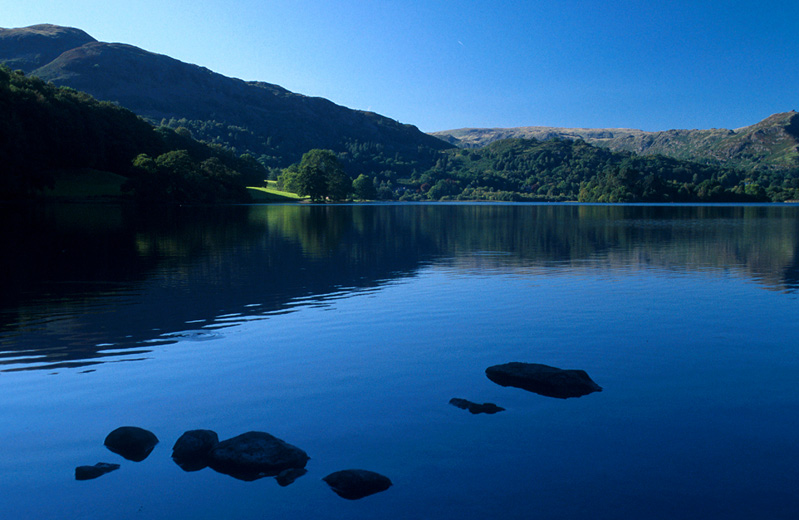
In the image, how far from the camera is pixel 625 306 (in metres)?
28.6

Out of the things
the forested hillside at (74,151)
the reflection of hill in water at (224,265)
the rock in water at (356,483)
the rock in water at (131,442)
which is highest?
the forested hillside at (74,151)

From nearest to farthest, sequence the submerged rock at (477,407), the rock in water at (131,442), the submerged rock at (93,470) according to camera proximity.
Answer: the submerged rock at (93,470) → the rock in water at (131,442) → the submerged rock at (477,407)

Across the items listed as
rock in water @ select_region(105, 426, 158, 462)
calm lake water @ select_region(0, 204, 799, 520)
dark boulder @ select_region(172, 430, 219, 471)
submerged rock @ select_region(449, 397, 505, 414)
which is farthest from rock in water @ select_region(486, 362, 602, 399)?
rock in water @ select_region(105, 426, 158, 462)

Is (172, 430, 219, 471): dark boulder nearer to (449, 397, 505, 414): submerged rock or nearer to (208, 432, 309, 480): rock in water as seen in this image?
(208, 432, 309, 480): rock in water

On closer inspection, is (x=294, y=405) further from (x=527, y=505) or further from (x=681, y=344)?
(x=681, y=344)

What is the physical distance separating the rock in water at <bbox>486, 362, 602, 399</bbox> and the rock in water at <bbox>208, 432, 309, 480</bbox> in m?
7.05

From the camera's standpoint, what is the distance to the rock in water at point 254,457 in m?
11.5

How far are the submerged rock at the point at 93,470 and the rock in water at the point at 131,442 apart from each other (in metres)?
0.46

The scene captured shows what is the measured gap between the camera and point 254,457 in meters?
11.6

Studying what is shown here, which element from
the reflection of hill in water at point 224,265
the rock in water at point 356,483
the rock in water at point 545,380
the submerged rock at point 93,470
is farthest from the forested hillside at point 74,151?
the rock in water at point 356,483

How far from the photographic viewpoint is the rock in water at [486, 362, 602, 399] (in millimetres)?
15898

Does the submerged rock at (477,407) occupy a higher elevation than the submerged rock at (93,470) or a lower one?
higher

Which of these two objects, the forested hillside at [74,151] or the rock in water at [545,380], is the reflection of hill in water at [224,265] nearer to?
the rock in water at [545,380]

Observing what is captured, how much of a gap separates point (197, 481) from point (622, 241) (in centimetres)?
6090
